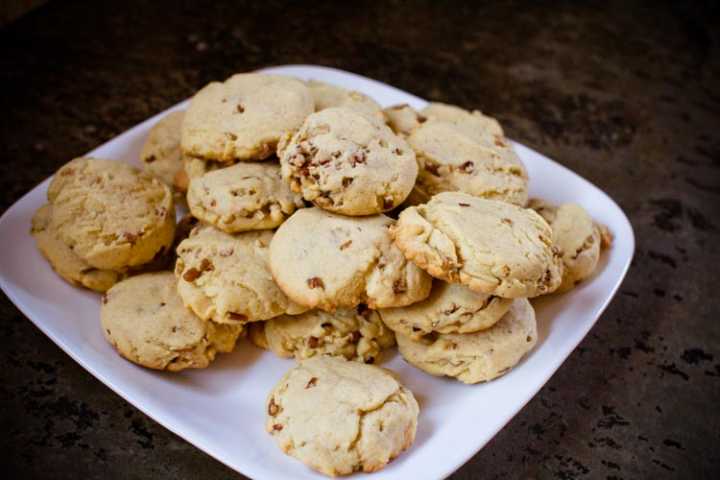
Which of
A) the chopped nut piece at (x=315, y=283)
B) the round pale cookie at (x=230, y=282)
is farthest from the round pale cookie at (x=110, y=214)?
the chopped nut piece at (x=315, y=283)

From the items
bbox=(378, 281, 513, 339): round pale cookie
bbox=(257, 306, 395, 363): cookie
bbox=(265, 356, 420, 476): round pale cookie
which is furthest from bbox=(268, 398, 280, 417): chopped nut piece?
bbox=(378, 281, 513, 339): round pale cookie

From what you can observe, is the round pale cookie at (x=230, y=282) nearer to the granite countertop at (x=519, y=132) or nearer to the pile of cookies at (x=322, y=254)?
the pile of cookies at (x=322, y=254)

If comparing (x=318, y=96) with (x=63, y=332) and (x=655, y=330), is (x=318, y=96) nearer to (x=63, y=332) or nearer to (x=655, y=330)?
(x=63, y=332)

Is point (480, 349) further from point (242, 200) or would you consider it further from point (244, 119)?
point (244, 119)

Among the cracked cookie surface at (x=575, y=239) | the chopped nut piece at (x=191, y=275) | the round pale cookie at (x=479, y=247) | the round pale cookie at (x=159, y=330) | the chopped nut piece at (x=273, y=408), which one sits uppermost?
the round pale cookie at (x=479, y=247)

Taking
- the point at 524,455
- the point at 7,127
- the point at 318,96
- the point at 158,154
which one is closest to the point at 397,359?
the point at 524,455
